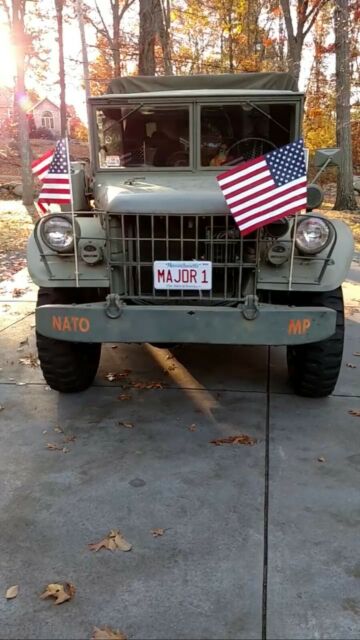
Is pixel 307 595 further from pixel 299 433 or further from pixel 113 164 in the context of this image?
pixel 113 164

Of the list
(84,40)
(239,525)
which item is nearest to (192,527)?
(239,525)

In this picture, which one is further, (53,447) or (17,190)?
(17,190)

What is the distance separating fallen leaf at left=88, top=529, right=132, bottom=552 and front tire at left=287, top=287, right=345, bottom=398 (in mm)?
1811

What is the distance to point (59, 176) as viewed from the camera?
3.81 m

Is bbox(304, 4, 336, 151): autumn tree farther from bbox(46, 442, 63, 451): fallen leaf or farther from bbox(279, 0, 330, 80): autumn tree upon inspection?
bbox(46, 442, 63, 451): fallen leaf

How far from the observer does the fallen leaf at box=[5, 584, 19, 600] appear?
7.86ft

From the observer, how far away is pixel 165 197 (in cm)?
365

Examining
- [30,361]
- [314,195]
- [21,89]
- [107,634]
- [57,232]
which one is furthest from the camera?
[21,89]

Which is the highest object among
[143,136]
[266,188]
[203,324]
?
[143,136]

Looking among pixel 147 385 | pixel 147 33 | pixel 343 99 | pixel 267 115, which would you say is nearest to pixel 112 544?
pixel 147 385

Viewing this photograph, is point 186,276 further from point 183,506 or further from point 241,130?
point 241,130

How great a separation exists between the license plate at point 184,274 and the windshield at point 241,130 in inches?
52.2

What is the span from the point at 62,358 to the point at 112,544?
1.67 meters

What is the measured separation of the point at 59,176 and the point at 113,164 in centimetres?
112
